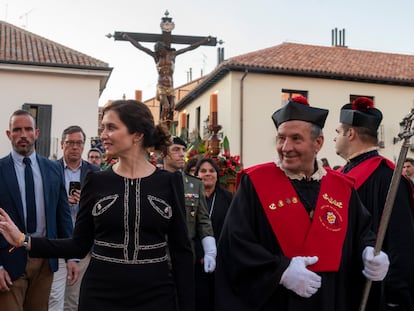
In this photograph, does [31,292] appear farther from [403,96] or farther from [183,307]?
[403,96]

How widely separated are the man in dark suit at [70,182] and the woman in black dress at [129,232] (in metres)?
2.34

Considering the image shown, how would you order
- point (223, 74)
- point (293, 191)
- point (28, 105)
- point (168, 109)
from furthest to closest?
point (223, 74)
point (28, 105)
point (168, 109)
point (293, 191)

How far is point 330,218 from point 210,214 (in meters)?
2.94

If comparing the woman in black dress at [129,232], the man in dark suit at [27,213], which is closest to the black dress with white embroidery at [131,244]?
the woman in black dress at [129,232]

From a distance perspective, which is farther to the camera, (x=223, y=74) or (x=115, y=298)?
(x=223, y=74)

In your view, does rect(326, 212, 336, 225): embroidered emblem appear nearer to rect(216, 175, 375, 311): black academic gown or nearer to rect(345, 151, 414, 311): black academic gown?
rect(216, 175, 375, 311): black academic gown

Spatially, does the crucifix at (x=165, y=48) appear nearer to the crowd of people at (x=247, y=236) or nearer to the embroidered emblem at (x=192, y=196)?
the embroidered emblem at (x=192, y=196)

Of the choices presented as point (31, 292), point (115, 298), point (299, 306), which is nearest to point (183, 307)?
point (115, 298)

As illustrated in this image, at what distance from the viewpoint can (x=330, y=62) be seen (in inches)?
999

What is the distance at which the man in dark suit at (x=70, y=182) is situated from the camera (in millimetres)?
5180

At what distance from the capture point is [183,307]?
2.88 m

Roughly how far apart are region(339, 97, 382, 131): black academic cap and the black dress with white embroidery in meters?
1.43

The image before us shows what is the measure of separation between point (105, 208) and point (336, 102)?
2250cm

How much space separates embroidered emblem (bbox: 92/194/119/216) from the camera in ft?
9.29
